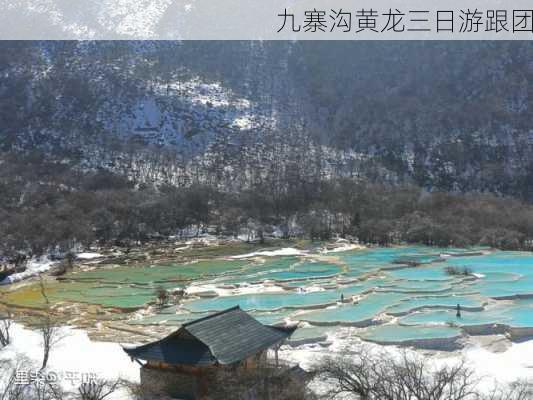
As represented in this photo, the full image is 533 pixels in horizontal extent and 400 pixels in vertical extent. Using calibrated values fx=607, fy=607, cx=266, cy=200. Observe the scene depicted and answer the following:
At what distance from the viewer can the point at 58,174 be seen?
7488 cm

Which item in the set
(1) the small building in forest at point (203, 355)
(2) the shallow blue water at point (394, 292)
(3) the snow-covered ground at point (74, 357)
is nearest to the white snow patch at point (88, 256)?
(2) the shallow blue water at point (394, 292)

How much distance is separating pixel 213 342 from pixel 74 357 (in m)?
10.2

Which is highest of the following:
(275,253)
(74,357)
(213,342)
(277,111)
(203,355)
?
(277,111)

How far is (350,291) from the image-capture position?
109ft

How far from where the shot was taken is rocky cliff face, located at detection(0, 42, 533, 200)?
80.8 meters

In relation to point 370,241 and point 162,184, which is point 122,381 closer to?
point 370,241

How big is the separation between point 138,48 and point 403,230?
67.2 meters

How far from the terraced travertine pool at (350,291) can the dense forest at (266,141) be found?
1105cm

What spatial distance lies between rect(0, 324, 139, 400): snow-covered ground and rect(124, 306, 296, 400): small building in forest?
2.16 metres

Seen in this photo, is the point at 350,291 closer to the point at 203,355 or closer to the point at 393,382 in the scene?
the point at 203,355


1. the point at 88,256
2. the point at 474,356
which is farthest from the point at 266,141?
the point at 474,356

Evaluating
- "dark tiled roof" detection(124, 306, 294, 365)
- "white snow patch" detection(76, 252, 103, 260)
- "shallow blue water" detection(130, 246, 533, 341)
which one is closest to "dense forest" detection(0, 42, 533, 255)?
"white snow patch" detection(76, 252, 103, 260)

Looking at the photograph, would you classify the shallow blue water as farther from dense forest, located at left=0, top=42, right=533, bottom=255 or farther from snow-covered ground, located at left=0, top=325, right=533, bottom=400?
dense forest, located at left=0, top=42, right=533, bottom=255

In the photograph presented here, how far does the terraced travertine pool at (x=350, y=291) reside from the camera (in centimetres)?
2594
